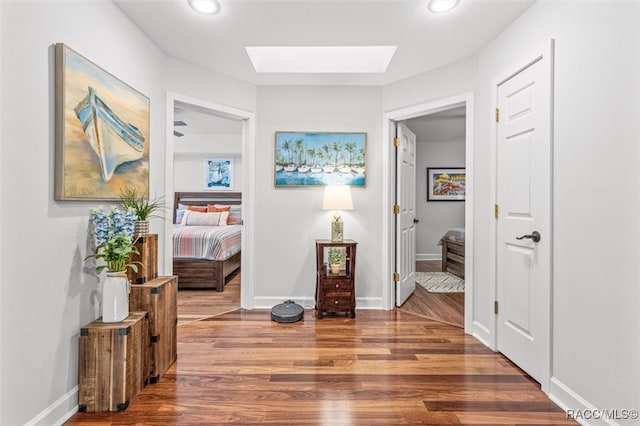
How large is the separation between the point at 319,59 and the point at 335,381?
2812mm

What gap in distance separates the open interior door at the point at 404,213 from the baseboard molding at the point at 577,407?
69.0 inches

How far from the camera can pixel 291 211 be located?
3.42 m

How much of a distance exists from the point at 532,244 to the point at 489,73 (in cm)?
143

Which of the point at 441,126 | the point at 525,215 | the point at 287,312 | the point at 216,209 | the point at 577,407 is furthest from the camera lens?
the point at 216,209

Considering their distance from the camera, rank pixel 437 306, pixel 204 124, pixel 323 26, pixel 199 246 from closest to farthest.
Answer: pixel 323 26
pixel 437 306
pixel 199 246
pixel 204 124

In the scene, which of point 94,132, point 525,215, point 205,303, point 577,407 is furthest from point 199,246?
point 577,407

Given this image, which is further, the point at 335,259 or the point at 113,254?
the point at 335,259

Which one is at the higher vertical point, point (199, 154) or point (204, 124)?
point (204, 124)

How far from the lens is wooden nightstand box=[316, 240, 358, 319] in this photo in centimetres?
312

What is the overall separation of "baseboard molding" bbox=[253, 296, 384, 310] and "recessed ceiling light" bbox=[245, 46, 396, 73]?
2367mm

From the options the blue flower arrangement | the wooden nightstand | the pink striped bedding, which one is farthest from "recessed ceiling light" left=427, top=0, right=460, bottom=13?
the pink striped bedding

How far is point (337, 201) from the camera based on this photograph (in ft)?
10.4

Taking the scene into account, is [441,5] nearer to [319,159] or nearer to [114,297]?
[319,159]

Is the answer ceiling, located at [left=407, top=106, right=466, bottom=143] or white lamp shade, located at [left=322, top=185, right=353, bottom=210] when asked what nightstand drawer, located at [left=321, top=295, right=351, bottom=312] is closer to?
white lamp shade, located at [left=322, top=185, right=353, bottom=210]
